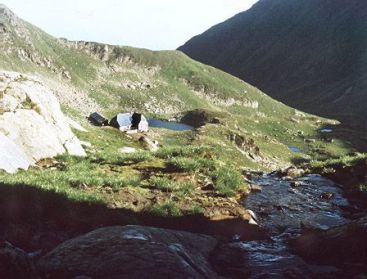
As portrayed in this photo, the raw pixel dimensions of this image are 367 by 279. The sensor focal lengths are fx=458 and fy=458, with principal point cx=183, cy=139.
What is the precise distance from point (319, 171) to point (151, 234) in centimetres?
1677

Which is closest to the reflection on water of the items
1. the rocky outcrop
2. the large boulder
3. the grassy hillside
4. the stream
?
the stream

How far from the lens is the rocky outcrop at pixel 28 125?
792 inches

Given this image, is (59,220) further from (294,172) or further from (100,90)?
(100,90)

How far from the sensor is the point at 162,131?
9838 centimetres

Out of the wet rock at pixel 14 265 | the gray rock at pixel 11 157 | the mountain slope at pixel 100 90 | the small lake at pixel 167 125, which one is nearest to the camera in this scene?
the wet rock at pixel 14 265

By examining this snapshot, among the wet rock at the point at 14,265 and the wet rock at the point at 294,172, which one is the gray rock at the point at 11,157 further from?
the wet rock at the point at 294,172

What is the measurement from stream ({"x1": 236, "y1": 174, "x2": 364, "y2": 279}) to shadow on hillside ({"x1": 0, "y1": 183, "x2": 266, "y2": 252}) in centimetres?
105

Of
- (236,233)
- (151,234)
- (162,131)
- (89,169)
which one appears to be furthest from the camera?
(162,131)

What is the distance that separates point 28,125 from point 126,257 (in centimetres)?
1572

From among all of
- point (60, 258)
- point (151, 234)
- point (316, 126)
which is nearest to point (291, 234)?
point (151, 234)

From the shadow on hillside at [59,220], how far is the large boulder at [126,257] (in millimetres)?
1426

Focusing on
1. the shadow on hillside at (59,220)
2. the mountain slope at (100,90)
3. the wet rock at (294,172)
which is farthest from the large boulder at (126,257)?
the mountain slope at (100,90)

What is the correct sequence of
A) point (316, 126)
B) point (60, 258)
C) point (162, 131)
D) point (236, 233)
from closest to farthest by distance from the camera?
1. point (60, 258)
2. point (236, 233)
3. point (162, 131)
4. point (316, 126)

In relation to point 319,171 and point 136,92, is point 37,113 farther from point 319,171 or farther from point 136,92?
point 136,92
